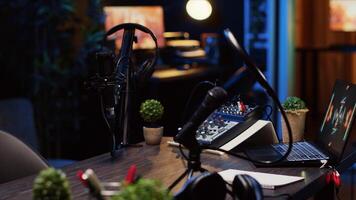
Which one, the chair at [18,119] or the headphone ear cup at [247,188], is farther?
the chair at [18,119]

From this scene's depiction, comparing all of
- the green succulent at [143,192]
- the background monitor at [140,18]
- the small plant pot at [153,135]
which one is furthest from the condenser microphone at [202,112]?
the background monitor at [140,18]

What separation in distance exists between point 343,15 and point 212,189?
6295mm

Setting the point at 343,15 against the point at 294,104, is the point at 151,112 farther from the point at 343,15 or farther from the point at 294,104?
the point at 343,15

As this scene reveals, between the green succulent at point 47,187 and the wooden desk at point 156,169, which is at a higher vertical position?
the green succulent at point 47,187

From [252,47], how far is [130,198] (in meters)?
5.22

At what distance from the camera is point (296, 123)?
2.21m

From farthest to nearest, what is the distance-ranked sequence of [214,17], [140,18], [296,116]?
Result: [214,17] → [140,18] → [296,116]

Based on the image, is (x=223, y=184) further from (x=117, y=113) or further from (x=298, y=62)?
(x=298, y=62)

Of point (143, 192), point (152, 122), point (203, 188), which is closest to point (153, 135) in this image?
point (152, 122)

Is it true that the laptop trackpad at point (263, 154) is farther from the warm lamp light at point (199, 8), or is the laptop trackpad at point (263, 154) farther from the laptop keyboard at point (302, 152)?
the warm lamp light at point (199, 8)

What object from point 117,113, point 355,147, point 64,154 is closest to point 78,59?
point 64,154

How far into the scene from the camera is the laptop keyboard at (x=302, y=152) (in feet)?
6.25

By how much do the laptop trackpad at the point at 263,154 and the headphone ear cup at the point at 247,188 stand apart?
0.54 metres

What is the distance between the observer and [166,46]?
571cm
